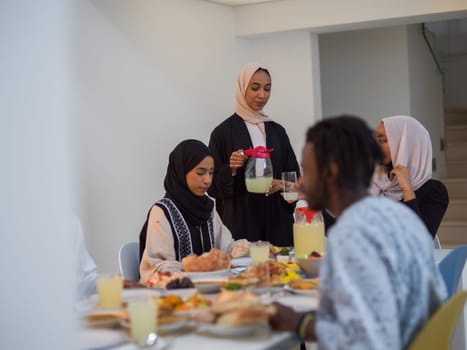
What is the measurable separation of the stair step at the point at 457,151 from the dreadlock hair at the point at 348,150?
21.0 ft

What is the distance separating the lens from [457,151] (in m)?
7.74

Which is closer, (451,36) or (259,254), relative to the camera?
(259,254)

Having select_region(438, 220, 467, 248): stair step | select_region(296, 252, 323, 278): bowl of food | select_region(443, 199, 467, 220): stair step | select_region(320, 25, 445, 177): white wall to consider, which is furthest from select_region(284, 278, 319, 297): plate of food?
select_region(443, 199, 467, 220): stair step

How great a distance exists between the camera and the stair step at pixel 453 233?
20.8ft

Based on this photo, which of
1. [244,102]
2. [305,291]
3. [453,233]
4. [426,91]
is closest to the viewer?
[305,291]

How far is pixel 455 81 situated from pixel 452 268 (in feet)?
21.7

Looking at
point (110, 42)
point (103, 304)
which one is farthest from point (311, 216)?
point (110, 42)

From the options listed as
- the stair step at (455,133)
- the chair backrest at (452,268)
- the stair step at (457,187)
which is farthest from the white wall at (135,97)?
the stair step at (455,133)

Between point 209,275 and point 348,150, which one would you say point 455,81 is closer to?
point 209,275

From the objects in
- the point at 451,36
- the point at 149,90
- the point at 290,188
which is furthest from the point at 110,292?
the point at 451,36

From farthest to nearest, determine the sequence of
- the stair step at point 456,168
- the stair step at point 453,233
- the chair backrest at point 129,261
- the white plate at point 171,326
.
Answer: the stair step at point 456,168, the stair step at point 453,233, the chair backrest at point 129,261, the white plate at point 171,326

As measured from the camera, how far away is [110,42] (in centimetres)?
430

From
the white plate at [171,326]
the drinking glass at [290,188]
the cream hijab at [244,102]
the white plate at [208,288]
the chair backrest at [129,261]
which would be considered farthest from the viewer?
the cream hijab at [244,102]

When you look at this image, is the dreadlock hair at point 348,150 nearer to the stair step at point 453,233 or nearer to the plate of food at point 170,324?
the plate of food at point 170,324
